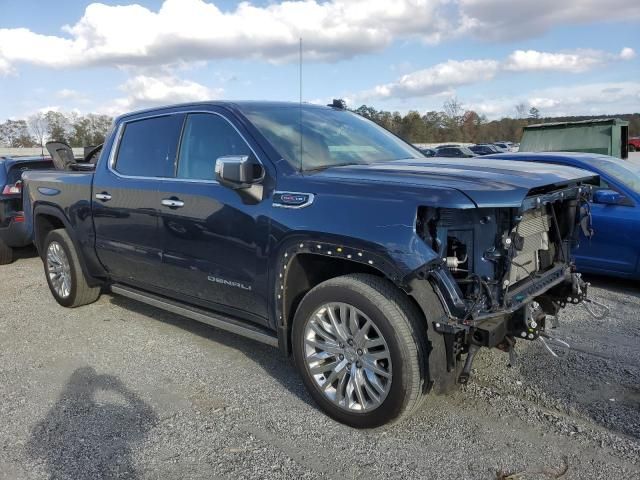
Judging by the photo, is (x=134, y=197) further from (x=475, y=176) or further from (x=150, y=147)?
(x=475, y=176)

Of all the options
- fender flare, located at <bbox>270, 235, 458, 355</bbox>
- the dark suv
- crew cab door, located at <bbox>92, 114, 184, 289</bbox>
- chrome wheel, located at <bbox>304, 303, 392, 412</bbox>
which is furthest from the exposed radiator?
the dark suv

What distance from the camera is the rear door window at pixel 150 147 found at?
4316mm

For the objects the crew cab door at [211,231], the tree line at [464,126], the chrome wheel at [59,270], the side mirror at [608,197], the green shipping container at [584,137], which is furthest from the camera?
the tree line at [464,126]

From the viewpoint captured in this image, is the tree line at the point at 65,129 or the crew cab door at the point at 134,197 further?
the tree line at the point at 65,129

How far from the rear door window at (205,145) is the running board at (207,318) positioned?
1.01 metres

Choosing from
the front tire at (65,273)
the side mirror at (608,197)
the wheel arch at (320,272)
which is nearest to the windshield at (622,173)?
the side mirror at (608,197)

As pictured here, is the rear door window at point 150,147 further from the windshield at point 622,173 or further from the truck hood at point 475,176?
the windshield at point 622,173

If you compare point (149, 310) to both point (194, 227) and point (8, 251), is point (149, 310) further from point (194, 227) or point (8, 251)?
point (8, 251)

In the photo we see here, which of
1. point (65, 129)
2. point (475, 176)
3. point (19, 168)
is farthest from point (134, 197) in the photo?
point (65, 129)

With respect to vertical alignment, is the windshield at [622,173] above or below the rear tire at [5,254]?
above

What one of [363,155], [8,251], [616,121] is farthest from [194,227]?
[616,121]

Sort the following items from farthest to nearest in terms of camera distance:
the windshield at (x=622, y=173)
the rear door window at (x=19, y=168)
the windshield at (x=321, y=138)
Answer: the rear door window at (x=19, y=168) → the windshield at (x=622, y=173) → the windshield at (x=321, y=138)

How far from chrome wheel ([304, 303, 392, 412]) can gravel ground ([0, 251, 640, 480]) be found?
0.22 metres

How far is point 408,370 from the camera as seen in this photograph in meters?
2.91
